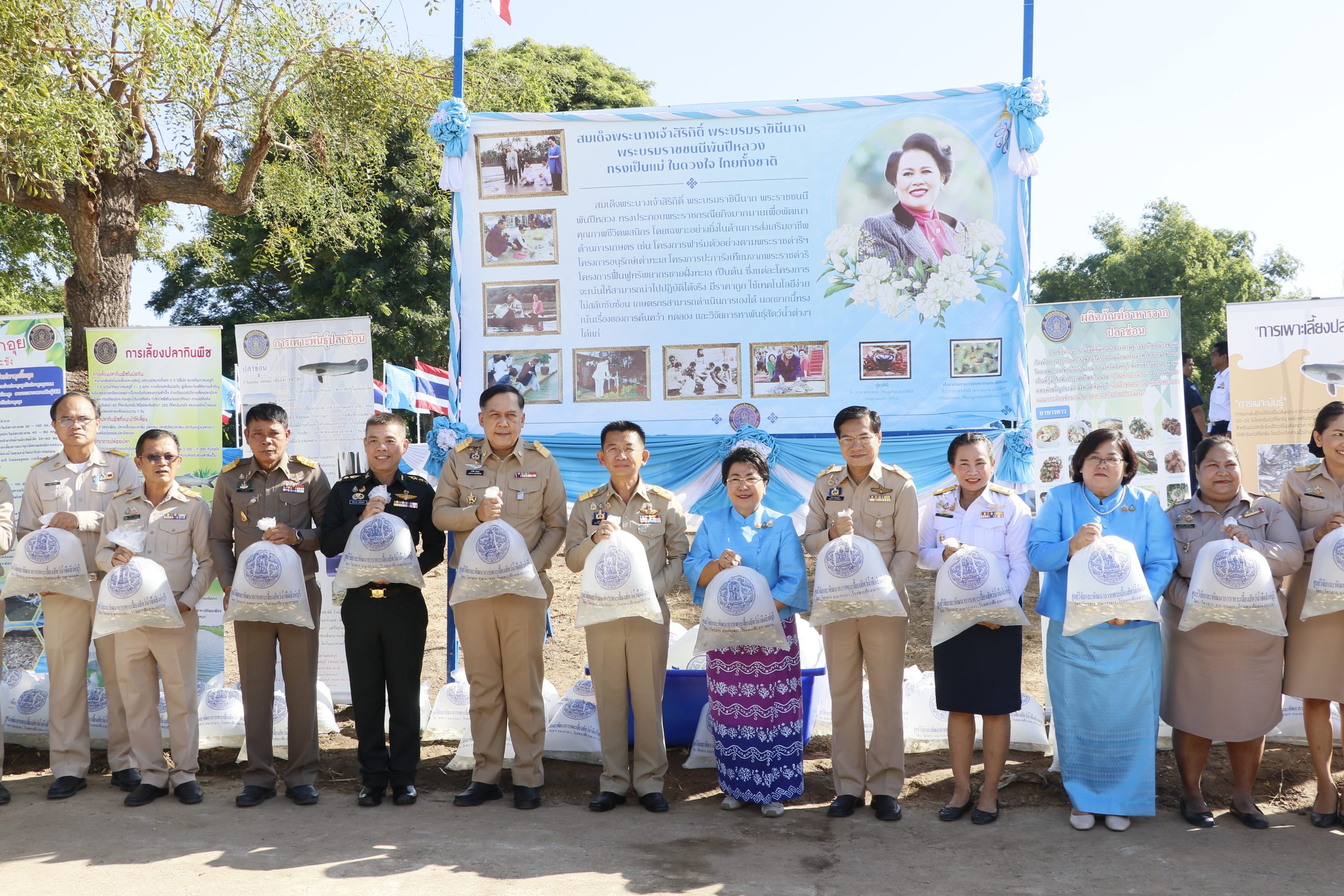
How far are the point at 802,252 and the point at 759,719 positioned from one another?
2564 millimetres

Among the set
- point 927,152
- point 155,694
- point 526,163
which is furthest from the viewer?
point 526,163

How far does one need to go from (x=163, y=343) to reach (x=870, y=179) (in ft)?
12.7

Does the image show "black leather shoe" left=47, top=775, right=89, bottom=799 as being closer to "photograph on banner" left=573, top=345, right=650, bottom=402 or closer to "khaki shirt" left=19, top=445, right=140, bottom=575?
"khaki shirt" left=19, top=445, right=140, bottom=575

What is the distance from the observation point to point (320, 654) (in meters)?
5.44

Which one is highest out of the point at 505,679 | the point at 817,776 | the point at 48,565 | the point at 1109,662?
the point at 48,565

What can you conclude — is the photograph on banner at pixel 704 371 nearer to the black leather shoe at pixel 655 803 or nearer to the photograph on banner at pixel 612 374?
the photograph on banner at pixel 612 374

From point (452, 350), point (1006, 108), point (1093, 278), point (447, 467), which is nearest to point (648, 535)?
point (447, 467)

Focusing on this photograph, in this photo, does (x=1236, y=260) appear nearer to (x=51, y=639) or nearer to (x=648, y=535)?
(x=648, y=535)

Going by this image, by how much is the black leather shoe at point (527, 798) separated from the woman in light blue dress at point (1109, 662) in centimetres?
204

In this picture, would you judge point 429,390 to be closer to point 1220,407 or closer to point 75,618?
point 75,618

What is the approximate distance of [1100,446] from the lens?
374cm

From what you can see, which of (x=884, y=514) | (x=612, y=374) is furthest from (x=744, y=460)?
(x=612, y=374)

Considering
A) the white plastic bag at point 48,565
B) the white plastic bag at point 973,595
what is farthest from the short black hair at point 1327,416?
the white plastic bag at point 48,565

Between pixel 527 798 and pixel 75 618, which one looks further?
pixel 75 618
